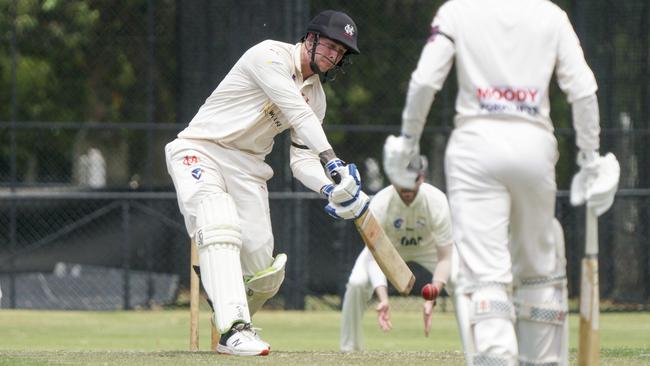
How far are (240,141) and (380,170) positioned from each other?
9.25 metres

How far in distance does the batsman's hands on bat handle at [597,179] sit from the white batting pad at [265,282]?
2.36 metres

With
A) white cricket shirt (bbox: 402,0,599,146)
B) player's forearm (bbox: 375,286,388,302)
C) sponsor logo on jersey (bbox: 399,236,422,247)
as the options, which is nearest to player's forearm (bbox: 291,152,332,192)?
player's forearm (bbox: 375,286,388,302)

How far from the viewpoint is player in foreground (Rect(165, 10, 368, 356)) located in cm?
691

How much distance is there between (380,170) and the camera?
16562 mm

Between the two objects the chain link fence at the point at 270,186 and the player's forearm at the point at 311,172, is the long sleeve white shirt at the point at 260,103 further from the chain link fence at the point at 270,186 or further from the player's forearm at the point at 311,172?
the chain link fence at the point at 270,186

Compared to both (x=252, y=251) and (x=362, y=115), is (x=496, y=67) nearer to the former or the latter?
(x=252, y=251)

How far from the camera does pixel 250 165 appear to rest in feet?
24.3

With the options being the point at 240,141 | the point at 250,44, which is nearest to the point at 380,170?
the point at 250,44

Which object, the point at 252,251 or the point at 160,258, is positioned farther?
the point at 160,258

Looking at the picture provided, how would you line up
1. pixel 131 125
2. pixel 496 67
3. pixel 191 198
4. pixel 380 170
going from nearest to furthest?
pixel 496 67
pixel 191 198
pixel 131 125
pixel 380 170

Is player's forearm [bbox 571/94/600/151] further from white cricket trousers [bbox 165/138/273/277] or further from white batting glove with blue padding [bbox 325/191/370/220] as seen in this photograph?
white cricket trousers [bbox 165/138/273/277]

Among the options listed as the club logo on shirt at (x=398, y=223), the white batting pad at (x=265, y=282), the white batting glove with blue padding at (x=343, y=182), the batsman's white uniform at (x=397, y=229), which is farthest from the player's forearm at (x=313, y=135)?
the club logo on shirt at (x=398, y=223)

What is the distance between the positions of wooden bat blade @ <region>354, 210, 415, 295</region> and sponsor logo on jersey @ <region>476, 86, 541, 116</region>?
1.69 m

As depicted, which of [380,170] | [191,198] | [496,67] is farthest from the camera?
[380,170]
